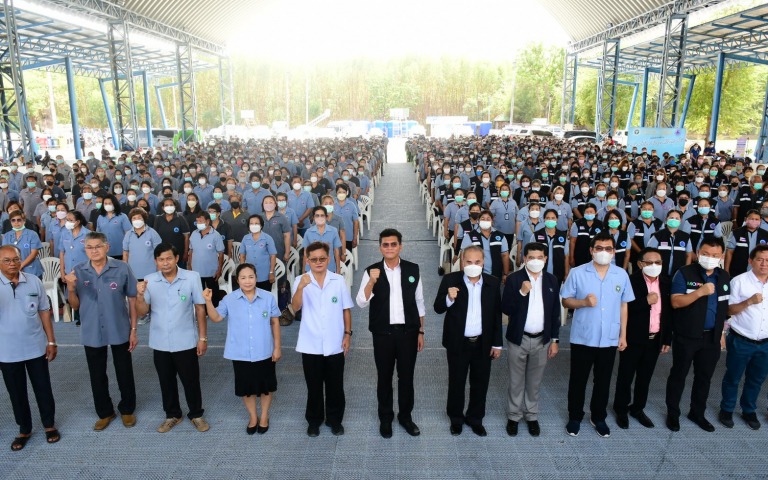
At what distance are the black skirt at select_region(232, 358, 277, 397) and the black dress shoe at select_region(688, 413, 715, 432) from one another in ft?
10.9

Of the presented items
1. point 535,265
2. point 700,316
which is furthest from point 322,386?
point 700,316

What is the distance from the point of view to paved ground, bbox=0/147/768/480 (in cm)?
359

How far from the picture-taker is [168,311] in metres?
3.90

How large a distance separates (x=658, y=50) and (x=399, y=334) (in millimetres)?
33369

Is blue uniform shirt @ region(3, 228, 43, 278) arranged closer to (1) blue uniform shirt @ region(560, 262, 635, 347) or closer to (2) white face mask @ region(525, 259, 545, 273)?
(2) white face mask @ region(525, 259, 545, 273)

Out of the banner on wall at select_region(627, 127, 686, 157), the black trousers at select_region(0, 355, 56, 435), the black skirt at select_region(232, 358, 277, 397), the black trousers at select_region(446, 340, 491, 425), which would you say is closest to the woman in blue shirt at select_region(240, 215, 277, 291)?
the black skirt at select_region(232, 358, 277, 397)

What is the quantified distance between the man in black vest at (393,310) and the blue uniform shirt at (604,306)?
4.00ft

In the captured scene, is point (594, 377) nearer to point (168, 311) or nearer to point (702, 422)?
point (702, 422)

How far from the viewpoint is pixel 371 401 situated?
4508 mm

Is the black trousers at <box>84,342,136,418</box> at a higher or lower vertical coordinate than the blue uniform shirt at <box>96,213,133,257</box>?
lower

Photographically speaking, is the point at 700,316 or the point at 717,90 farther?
the point at 717,90

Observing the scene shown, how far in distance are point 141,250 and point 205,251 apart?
70 cm

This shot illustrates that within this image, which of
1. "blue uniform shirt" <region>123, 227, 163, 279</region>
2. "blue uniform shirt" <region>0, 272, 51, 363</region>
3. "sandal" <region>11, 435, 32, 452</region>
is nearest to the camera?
"blue uniform shirt" <region>0, 272, 51, 363</region>

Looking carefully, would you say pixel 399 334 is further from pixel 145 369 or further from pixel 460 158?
pixel 460 158
